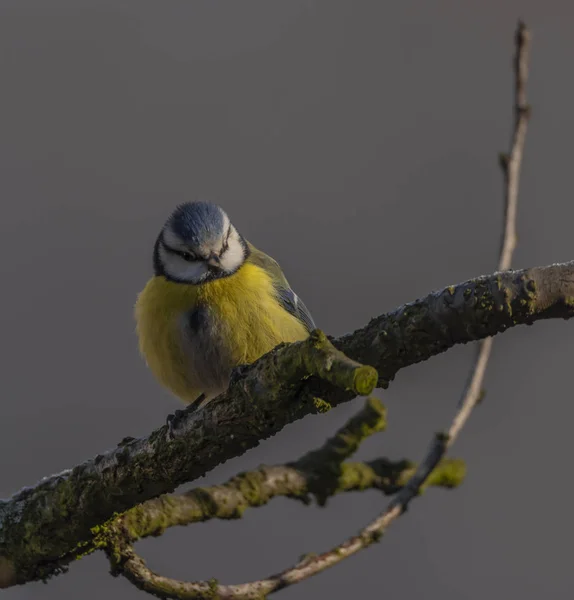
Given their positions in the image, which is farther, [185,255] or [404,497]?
[185,255]

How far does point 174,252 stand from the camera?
2.82m

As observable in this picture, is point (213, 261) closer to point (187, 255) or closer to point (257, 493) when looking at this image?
point (187, 255)

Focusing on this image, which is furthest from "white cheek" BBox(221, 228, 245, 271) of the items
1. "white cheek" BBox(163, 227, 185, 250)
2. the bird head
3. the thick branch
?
the thick branch

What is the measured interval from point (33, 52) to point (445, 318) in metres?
5.32

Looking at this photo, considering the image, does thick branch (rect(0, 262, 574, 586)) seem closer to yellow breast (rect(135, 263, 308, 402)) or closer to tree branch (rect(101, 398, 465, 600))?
tree branch (rect(101, 398, 465, 600))

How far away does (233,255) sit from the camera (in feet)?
9.23

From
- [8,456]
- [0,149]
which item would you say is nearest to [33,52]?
[0,149]

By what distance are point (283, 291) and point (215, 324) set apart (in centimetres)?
32

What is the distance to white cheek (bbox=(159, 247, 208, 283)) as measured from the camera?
2.72 m

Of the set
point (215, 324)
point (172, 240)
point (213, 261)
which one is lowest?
point (215, 324)

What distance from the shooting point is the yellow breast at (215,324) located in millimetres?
2582

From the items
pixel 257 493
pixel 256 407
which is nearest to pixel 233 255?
pixel 257 493

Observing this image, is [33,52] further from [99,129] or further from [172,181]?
[172,181]

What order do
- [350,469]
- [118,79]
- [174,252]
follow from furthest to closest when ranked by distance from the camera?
[118,79] → [174,252] → [350,469]
